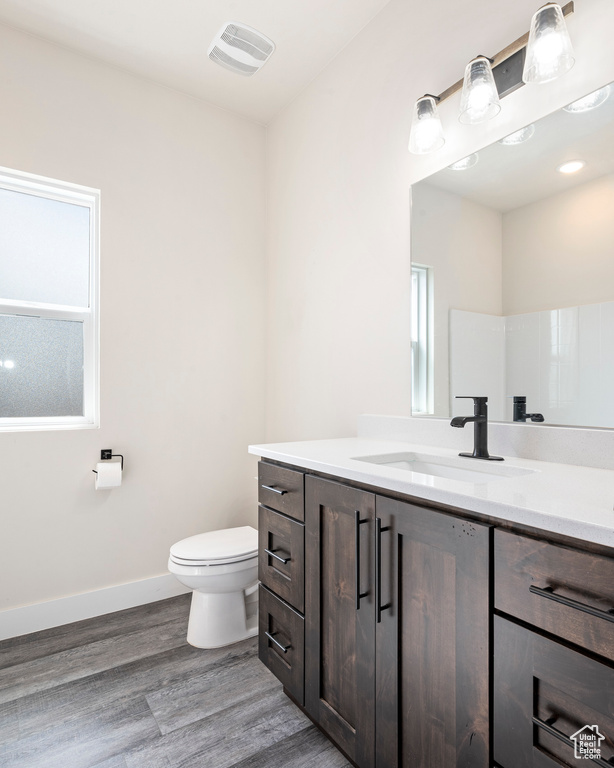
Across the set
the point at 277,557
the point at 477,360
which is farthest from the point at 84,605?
the point at 477,360

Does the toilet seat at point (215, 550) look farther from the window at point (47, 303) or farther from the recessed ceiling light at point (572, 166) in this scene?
the recessed ceiling light at point (572, 166)

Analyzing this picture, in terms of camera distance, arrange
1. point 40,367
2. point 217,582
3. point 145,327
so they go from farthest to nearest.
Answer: point 145,327, point 40,367, point 217,582

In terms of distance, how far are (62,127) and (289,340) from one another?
1.52 m

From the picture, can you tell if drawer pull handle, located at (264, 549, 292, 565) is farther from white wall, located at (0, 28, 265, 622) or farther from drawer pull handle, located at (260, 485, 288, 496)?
white wall, located at (0, 28, 265, 622)

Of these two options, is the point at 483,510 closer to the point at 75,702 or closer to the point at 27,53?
the point at 75,702

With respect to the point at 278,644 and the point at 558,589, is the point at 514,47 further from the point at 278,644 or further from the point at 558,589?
the point at 278,644

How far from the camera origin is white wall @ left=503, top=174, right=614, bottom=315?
123 cm

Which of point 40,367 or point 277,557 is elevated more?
point 40,367

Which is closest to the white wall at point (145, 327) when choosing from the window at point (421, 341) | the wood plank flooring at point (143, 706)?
the wood plank flooring at point (143, 706)

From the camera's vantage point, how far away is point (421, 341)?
1.77 meters

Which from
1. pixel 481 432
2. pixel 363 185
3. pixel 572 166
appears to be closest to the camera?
pixel 572 166

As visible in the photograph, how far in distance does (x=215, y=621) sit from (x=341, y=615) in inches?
37.8

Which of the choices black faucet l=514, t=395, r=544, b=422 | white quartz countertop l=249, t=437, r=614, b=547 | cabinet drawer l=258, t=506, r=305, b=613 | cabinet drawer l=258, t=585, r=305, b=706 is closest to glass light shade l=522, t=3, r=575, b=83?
black faucet l=514, t=395, r=544, b=422

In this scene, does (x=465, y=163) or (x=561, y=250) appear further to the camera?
(x=465, y=163)
